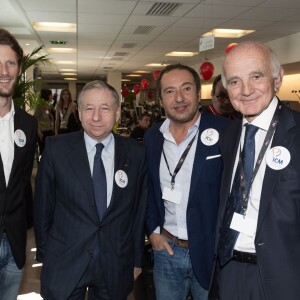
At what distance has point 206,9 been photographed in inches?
240

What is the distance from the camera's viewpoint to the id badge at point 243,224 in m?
1.45

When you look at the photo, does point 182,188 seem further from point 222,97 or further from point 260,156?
point 222,97

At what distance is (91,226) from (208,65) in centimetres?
765

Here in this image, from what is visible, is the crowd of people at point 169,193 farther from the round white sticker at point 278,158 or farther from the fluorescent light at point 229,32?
the fluorescent light at point 229,32

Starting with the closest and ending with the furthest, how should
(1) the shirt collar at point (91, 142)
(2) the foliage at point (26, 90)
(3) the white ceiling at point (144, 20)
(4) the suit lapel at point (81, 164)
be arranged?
(4) the suit lapel at point (81, 164) < (1) the shirt collar at point (91, 142) < (2) the foliage at point (26, 90) < (3) the white ceiling at point (144, 20)

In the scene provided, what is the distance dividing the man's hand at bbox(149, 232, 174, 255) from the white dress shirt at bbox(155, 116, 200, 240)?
0.21 ft

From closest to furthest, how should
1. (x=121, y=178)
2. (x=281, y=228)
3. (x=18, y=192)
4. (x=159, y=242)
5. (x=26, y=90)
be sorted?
(x=281, y=228) < (x=121, y=178) < (x=18, y=192) < (x=159, y=242) < (x=26, y=90)

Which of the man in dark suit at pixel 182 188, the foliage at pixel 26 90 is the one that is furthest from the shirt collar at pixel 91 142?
the foliage at pixel 26 90

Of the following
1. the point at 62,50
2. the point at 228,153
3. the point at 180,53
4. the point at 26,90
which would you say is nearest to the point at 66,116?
the point at 26,90

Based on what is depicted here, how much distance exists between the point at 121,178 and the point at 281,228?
80cm

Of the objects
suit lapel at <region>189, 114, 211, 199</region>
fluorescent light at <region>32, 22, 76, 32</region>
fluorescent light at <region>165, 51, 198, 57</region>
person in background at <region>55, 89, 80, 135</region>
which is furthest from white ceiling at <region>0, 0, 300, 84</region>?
suit lapel at <region>189, 114, 211, 199</region>

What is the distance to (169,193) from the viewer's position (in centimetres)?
197

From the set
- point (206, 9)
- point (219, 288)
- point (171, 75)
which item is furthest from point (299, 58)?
point (219, 288)

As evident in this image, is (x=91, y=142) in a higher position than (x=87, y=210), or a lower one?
higher
